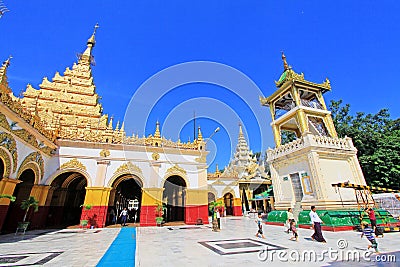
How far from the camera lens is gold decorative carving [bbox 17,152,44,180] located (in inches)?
436

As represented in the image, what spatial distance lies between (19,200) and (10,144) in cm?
520

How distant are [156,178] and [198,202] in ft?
12.5

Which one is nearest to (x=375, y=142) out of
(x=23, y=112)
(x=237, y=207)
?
(x=237, y=207)

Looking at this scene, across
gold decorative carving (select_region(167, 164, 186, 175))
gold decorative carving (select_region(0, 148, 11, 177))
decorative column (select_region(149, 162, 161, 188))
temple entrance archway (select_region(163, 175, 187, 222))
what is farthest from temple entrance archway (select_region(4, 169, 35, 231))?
temple entrance archway (select_region(163, 175, 187, 222))

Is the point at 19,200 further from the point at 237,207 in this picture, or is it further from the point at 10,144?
the point at 237,207

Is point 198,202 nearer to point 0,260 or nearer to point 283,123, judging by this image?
point 283,123

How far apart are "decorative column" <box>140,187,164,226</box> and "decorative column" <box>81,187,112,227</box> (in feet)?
8.48

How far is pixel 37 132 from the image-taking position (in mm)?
11906

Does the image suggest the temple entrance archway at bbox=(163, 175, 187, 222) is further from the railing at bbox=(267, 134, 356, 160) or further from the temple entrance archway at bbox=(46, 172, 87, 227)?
the railing at bbox=(267, 134, 356, 160)

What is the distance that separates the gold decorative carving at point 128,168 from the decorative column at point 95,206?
5.31 feet

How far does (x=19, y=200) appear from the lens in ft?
42.3

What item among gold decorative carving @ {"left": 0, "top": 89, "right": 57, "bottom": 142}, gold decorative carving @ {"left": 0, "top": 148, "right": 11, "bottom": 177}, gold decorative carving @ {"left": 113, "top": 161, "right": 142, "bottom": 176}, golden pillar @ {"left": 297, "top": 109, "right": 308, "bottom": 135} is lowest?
gold decorative carving @ {"left": 0, "top": 148, "right": 11, "bottom": 177}

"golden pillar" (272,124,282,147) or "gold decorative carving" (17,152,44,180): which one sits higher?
"golden pillar" (272,124,282,147)

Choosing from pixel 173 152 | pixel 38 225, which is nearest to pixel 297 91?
pixel 173 152
